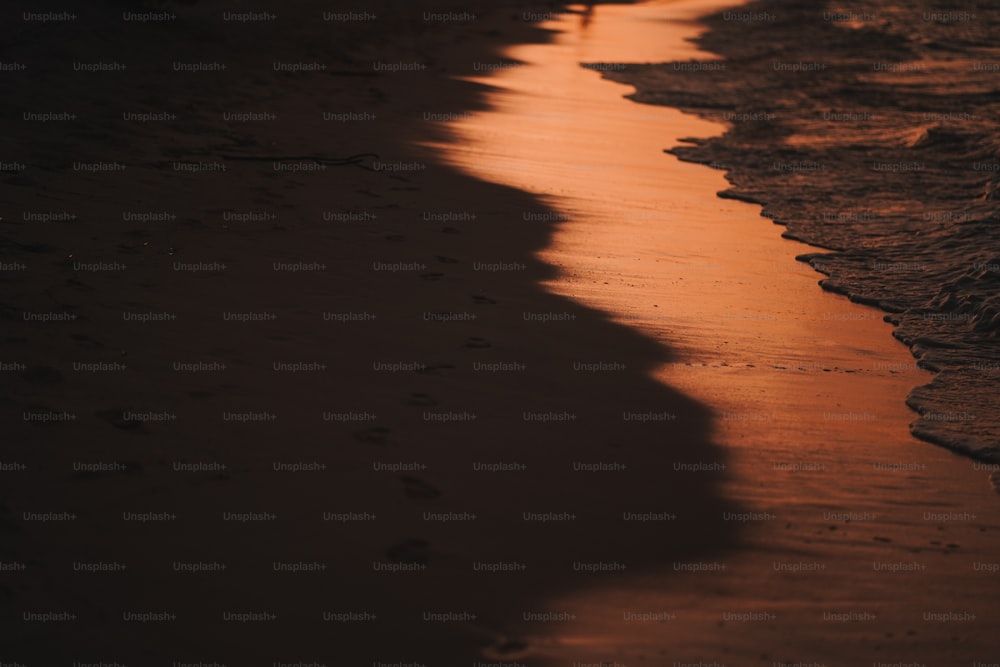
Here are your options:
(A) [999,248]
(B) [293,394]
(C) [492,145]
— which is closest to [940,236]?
(A) [999,248]

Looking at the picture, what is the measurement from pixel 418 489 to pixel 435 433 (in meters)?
0.50

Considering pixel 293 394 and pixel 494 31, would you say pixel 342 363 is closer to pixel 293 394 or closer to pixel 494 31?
pixel 293 394

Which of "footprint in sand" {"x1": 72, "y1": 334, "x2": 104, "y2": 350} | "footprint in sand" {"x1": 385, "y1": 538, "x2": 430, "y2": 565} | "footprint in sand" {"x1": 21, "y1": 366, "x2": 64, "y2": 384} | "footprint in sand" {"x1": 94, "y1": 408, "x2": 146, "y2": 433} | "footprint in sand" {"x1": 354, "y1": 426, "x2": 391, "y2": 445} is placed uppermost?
"footprint in sand" {"x1": 72, "y1": 334, "x2": 104, "y2": 350}

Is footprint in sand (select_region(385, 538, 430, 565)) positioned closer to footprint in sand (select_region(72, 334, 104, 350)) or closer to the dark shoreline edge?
the dark shoreline edge

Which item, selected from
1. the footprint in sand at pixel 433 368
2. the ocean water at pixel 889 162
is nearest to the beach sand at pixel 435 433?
the footprint in sand at pixel 433 368

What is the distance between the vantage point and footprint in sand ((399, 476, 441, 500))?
4.33m

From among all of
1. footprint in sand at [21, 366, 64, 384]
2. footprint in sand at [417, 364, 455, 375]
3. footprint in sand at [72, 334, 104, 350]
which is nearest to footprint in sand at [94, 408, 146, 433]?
footprint in sand at [21, 366, 64, 384]

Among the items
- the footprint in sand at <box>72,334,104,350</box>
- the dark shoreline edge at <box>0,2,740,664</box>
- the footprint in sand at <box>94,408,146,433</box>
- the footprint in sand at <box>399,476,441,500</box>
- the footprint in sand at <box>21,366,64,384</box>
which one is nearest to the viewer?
the dark shoreline edge at <box>0,2,740,664</box>

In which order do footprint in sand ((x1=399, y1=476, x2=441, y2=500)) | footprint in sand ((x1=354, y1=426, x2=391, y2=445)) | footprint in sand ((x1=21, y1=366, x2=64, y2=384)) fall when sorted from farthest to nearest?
footprint in sand ((x1=21, y1=366, x2=64, y2=384)), footprint in sand ((x1=354, y1=426, x2=391, y2=445)), footprint in sand ((x1=399, y1=476, x2=441, y2=500))

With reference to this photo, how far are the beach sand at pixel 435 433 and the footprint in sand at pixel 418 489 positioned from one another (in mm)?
17

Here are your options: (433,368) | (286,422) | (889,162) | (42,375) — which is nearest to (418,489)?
(286,422)

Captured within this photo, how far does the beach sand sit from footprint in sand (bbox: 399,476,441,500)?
0.7 inches

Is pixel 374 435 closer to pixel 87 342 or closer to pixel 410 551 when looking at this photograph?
pixel 410 551

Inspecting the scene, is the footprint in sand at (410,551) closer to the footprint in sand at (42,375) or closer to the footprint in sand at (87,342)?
the footprint in sand at (42,375)
